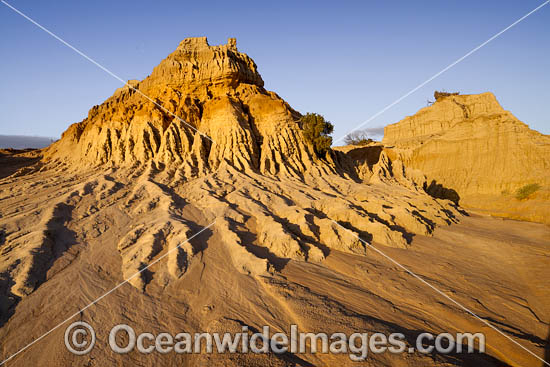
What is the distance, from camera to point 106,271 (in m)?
6.54

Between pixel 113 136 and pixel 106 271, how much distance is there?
38.0ft

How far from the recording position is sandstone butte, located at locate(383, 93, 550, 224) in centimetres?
1880

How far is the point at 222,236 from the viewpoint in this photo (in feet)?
27.8

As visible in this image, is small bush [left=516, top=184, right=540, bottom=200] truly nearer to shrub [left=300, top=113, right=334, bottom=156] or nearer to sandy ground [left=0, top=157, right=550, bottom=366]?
sandy ground [left=0, top=157, right=550, bottom=366]

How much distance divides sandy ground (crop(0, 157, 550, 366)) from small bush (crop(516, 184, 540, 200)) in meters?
12.3

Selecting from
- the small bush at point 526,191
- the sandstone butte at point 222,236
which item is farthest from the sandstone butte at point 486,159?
the sandstone butte at point 222,236

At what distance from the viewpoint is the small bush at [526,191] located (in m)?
18.3

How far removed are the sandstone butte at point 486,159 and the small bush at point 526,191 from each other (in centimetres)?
19

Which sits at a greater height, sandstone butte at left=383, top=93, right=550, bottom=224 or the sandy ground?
sandstone butte at left=383, top=93, right=550, bottom=224

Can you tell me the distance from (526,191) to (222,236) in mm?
23591

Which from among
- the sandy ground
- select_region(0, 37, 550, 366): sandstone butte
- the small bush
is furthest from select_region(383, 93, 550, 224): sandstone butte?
the sandy ground

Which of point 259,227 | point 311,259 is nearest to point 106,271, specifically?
point 259,227

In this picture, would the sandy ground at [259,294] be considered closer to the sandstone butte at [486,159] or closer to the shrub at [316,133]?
the shrub at [316,133]

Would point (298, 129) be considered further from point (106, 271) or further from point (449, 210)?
point (106, 271)
